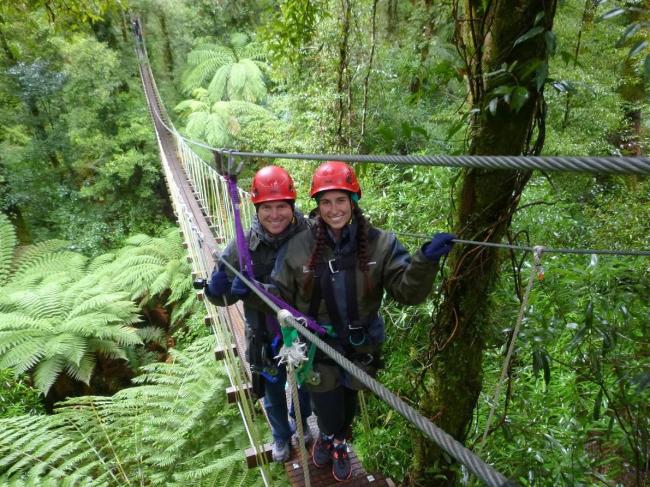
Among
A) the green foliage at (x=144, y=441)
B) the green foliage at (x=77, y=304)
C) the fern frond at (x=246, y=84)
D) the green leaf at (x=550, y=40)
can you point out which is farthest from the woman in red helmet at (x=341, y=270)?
the fern frond at (x=246, y=84)

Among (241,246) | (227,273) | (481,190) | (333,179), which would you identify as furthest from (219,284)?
(481,190)

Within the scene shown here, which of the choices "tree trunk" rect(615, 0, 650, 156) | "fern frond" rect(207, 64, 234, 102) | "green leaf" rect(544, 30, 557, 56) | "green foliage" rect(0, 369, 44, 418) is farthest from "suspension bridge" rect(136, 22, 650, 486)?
"tree trunk" rect(615, 0, 650, 156)

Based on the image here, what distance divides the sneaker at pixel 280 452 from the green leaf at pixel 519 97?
1.37 m

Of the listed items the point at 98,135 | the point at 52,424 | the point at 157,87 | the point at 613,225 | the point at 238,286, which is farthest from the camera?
the point at 157,87

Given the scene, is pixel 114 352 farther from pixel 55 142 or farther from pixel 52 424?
pixel 55 142

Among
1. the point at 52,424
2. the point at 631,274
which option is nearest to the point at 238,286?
the point at 631,274

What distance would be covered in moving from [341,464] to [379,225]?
153 centimetres

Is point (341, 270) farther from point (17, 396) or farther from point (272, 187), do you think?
point (17, 396)

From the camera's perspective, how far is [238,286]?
125 cm

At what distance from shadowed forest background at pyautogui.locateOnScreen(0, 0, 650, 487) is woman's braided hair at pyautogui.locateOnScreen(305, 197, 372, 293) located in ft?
0.71

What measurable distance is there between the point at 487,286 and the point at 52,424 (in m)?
2.59

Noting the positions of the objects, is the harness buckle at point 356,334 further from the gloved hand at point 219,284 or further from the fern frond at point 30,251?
the fern frond at point 30,251

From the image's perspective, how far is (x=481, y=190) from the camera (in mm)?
1002

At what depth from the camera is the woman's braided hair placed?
47.9 inches
